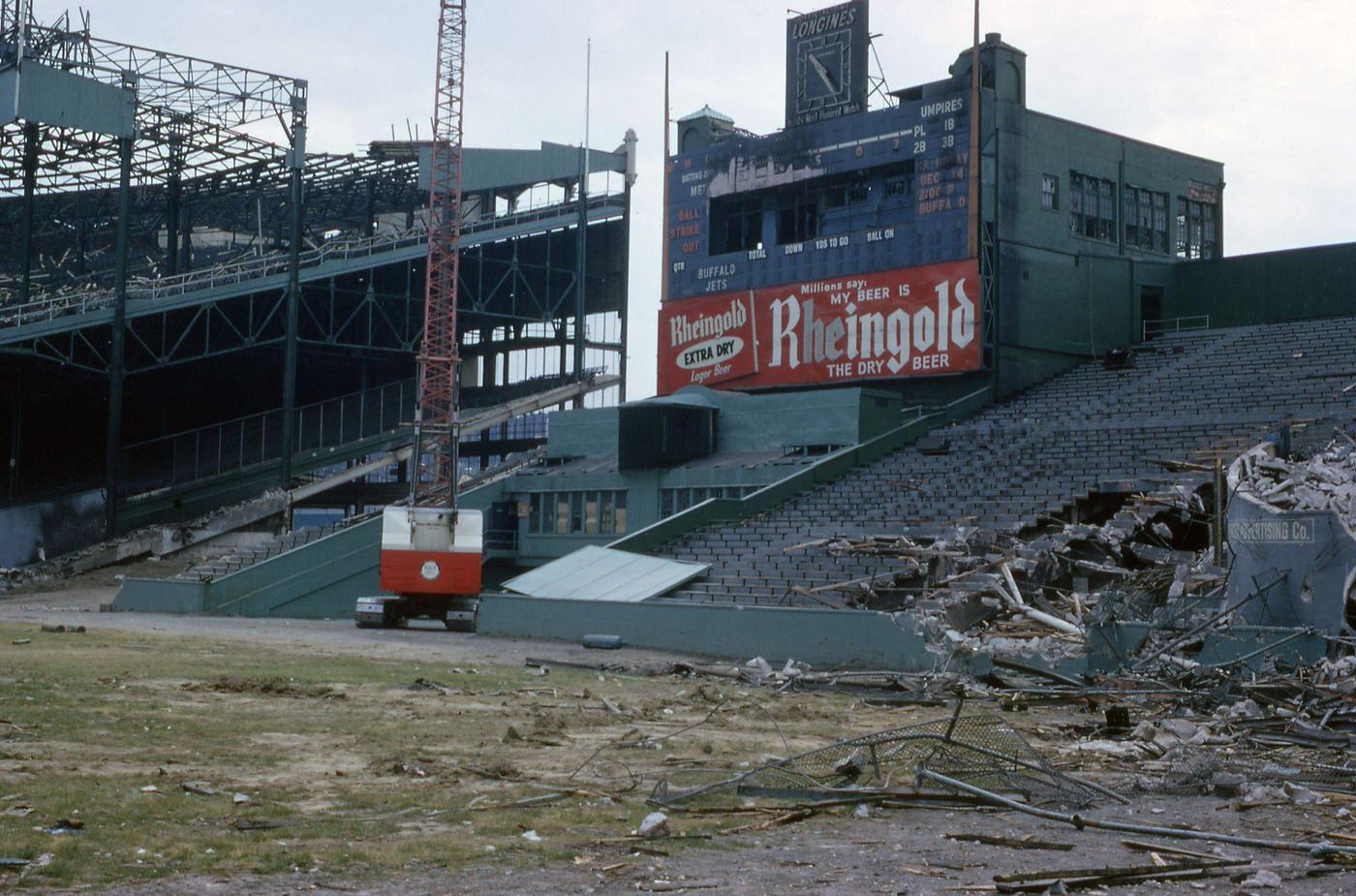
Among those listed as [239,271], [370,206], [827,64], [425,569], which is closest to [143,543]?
[239,271]

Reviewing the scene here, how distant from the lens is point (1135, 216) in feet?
194

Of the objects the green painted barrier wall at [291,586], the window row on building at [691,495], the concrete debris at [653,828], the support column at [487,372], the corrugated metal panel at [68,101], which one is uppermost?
the corrugated metal panel at [68,101]

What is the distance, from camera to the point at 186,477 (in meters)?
70.3

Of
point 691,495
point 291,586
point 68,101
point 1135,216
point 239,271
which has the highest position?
Answer: point 68,101

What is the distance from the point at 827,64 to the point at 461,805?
51.5 metres

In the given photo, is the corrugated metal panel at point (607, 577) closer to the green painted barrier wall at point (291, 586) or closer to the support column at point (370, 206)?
the green painted barrier wall at point (291, 586)

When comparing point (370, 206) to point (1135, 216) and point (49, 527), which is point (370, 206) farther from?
point (1135, 216)

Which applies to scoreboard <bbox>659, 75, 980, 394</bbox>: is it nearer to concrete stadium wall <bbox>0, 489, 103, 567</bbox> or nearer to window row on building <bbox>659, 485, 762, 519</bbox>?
window row on building <bbox>659, 485, 762, 519</bbox>

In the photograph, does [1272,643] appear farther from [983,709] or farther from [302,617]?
[302,617]

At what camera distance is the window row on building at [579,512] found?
56.2 metres

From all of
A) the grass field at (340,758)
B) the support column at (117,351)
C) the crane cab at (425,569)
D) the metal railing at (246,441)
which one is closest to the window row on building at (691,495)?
the crane cab at (425,569)

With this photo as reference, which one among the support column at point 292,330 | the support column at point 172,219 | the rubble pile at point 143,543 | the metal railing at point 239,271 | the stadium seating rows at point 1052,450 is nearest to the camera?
the stadium seating rows at point 1052,450

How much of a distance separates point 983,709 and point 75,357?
60.5 meters

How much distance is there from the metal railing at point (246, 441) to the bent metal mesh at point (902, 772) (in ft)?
201
